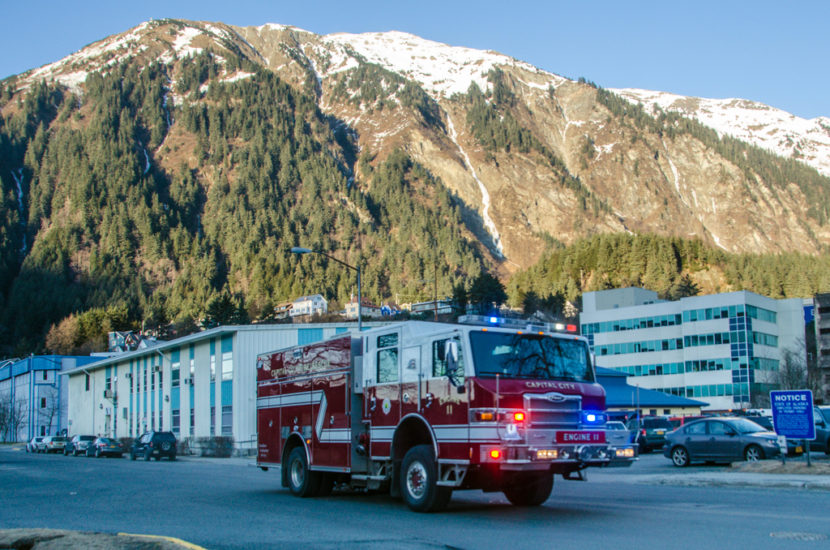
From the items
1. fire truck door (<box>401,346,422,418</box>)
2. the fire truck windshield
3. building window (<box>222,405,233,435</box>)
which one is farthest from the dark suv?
the fire truck windshield

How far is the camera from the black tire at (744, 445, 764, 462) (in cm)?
2352

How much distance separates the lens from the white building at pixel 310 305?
16750 cm

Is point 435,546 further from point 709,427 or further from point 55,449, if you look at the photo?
point 55,449

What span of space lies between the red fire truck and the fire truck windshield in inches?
0.7

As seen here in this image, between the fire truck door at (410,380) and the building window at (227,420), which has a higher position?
the fire truck door at (410,380)

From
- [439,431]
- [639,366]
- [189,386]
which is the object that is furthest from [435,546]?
[639,366]

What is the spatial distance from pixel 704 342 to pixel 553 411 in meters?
Answer: 83.5

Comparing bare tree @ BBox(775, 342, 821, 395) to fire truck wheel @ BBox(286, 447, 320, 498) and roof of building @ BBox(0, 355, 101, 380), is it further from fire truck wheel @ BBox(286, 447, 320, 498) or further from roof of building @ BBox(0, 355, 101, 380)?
roof of building @ BBox(0, 355, 101, 380)

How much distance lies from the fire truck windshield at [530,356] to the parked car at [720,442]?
1268 centimetres

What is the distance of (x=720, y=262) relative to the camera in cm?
17225

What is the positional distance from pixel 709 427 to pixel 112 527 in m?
18.7

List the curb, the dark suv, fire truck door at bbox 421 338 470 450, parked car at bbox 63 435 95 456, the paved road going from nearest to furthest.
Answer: the curb, the paved road, fire truck door at bbox 421 338 470 450, the dark suv, parked car at bbox 63 435 95 456

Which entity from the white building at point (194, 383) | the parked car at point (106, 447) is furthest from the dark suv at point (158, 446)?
the parked car at point (106, 447)

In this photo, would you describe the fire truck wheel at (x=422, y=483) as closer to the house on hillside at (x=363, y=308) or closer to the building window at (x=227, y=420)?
the building window at (x=227, y=420)
